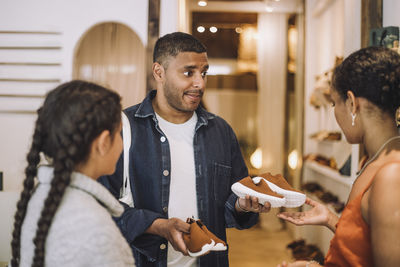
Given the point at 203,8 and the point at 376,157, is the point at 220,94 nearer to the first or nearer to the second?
the point at 203,8

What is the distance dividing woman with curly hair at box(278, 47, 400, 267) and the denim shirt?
1.88 ft

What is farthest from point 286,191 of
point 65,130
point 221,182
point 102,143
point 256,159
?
point 256,159

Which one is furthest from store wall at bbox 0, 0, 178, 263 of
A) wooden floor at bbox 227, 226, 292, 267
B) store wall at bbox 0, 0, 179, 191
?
wooden floor at bbox 227, 226, 292, 267

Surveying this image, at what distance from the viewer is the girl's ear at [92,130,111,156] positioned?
1.01 m

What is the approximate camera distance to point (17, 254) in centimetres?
99

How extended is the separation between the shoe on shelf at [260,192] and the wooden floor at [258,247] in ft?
8.86

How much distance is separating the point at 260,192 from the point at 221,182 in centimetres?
34

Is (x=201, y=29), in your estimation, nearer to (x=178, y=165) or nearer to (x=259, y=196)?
(x=178, y=165)

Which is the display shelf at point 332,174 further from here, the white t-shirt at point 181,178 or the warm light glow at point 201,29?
the warm light glow at point 201,29

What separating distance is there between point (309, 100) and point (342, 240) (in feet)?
11.5

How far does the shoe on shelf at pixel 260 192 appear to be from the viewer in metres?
1.47

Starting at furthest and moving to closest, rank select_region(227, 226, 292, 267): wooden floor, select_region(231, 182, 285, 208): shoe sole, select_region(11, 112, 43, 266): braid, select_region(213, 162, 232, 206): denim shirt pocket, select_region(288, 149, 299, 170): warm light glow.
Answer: select_region(288, 149, 299, 170): warm light glow, select_region(227, 226, 292, 267): wooden floor, select_region(213, 162, 232, 206): denim shirt pocket, select_region(231, 182, 285, 208): shoe sole, select_region(11, 112, 43, 266): braid

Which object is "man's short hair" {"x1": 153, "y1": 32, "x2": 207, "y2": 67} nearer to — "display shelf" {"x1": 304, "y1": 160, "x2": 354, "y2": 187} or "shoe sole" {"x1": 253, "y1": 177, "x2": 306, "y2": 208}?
"shoe sole" {"x1": 253, "y1": 177, "x2": 306, "y2": 208}

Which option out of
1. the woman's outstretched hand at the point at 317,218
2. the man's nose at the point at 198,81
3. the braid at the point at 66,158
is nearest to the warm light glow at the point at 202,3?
the man's nose at the point at 198,81
